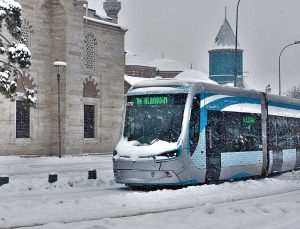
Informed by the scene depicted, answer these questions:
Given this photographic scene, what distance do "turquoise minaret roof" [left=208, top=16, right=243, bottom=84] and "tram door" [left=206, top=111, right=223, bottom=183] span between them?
86.8 meters

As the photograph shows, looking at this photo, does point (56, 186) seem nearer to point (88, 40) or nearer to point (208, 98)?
point (208, 98)

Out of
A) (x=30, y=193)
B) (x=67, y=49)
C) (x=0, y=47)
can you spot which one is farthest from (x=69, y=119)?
Answer: (x=30, y=193)

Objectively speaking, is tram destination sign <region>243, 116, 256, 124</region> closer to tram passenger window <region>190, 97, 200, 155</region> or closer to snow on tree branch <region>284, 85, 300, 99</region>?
tram passenger window <region>190, 97, 200, 155</region>

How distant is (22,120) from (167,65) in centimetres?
5376

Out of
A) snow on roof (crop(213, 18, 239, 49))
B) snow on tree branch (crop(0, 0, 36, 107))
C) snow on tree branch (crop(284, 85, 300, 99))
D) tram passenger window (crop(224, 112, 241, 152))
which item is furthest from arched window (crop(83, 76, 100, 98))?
snow on tree branch (crop(284, 85, 300, 99))

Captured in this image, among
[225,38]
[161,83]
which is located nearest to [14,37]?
[161,83]

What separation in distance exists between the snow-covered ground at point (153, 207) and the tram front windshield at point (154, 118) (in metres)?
1.56

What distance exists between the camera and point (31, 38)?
4041cm

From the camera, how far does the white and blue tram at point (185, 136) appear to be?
49.2ft

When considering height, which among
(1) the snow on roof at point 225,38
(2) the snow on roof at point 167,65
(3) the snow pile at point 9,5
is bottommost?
(3) the snow pile at point 9,5

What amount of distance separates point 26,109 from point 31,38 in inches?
198

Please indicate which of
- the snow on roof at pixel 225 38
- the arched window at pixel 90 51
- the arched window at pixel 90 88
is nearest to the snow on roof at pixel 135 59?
the snow on roof at pixel 225 38

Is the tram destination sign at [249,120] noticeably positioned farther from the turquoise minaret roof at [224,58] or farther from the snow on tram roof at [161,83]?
the turquoise minaret roof at [224,58]

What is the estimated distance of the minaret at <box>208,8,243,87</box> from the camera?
105625 mm
